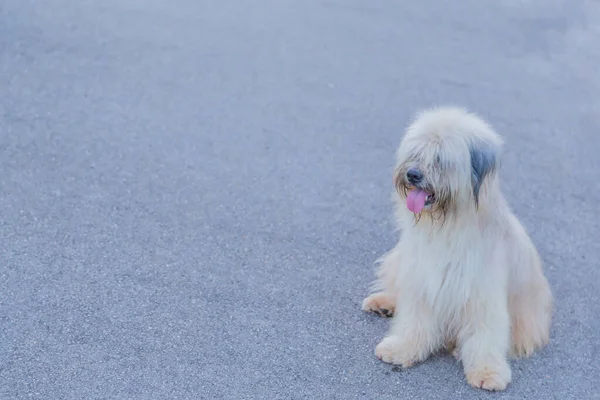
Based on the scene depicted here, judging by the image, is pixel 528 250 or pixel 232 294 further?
pixel 232 294

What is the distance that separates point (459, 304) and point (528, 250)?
429 millimetres

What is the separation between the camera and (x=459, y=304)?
3.74 m

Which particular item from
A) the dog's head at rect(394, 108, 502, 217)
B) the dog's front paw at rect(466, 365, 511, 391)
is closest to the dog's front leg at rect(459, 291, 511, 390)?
the dog's front paw at rect(466, 365, 511, 391)

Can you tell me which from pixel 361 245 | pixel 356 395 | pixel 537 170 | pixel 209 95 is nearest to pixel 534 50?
pixel 537 170

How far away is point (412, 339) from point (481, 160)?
974mm

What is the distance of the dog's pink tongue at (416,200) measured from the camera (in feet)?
11.5

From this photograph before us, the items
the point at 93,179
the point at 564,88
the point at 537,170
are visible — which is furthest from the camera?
the point at 564,88

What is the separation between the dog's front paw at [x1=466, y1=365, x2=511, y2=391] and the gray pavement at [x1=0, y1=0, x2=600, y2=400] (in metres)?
0.05

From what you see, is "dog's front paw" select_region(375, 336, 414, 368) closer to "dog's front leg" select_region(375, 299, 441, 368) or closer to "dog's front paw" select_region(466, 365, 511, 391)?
"dog's front leg" select_region(375, 299, 441, 368)

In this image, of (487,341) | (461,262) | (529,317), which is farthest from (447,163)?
(529,317)

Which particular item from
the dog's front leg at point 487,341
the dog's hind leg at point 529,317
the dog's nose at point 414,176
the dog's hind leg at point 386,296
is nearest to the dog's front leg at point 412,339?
the dog's front leg at point 487,341

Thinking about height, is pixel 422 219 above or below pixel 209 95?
above

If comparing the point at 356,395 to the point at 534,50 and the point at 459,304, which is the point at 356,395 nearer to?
the point at 459,304

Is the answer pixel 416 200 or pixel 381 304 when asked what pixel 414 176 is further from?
pixel 381 304
